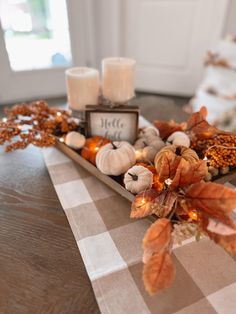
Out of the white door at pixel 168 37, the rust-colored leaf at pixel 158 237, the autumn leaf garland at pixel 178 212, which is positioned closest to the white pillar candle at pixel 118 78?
the autumn leaf garland at pixel 178 212

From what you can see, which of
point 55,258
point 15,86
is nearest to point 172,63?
point 15,86

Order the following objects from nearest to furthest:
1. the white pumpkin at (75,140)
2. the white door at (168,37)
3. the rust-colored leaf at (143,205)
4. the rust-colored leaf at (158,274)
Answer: the rust-colored leaf at (158,274) → the rust-colored leaf at (143,205) → the white pumpkin at (75,140) → the white door at (168,37)

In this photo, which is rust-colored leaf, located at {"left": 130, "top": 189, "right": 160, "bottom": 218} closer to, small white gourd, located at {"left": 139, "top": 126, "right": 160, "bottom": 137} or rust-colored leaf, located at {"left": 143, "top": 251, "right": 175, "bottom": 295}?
Result: rust-colored leaf, located at {"left": 143, "top": 251, "right": 175, "bottom": 295}

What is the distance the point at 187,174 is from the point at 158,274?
0.17 m

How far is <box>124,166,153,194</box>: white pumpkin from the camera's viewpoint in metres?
0.47

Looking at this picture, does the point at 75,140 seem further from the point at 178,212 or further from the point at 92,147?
the point at 178,212

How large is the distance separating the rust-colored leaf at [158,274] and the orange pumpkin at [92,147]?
0.34m

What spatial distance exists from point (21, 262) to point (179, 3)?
1581mm

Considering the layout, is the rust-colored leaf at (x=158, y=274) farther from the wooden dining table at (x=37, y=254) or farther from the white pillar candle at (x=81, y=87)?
the white pillar candle at (x=81, y=87)

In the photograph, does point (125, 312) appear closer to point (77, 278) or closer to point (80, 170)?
point (77, 278)

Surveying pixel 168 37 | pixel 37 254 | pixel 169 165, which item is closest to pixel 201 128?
pixel 169 165

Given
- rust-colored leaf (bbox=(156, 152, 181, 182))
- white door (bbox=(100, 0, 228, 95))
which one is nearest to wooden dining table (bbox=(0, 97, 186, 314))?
rust-colored leaf (bbox=(156, 152, 181, 182))

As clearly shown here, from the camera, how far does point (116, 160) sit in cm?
53

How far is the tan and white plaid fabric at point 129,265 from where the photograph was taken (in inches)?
14.0
